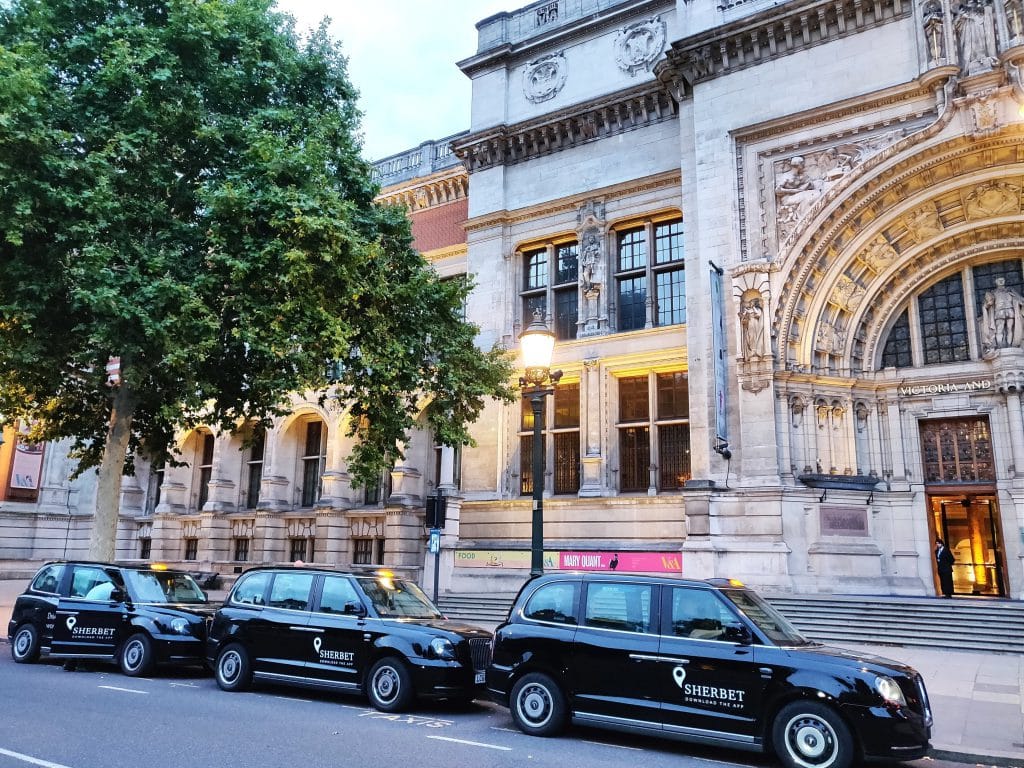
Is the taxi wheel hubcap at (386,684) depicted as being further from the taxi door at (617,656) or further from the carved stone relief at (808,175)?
the carved stone relief at (808,175)

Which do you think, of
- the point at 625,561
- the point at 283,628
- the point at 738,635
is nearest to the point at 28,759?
the point at 283,628

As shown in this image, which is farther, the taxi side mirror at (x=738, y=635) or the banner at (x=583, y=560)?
the banner at (x=583, y=560)

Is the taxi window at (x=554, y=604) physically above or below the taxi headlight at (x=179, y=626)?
above

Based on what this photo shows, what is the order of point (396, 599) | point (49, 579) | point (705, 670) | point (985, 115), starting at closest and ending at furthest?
point (705, 670) < point (396, 599) < point (49, 579) < point (985, 115)

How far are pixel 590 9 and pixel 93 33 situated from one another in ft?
50.0

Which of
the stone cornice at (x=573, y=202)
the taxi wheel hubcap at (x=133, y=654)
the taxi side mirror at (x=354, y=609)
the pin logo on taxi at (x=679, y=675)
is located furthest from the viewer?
the stone cornice at (x=573, y=202)

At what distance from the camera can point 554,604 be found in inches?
350

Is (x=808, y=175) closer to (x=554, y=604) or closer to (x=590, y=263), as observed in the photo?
(x=590, y=263)

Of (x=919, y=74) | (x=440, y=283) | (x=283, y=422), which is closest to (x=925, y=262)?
(x=919, y=74)

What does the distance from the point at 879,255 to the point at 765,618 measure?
14.3m

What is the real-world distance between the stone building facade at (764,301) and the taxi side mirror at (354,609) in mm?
10039

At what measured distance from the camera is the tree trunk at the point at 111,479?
602 inches

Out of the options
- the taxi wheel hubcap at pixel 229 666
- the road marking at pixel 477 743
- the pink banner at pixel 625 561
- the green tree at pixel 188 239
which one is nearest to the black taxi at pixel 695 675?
the road marking at pixel 477 743

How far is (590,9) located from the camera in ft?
80.8
